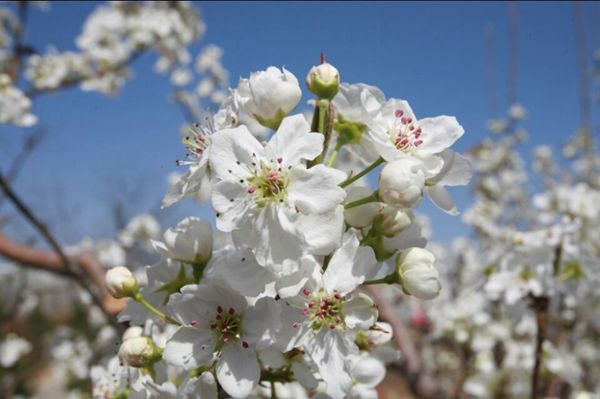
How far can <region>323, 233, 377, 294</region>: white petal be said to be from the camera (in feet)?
2.58

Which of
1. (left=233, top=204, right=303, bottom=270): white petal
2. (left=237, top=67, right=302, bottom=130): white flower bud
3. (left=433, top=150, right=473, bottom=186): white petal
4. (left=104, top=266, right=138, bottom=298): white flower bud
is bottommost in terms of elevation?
(left=104, top=266, right=138, bottom=298): white flower bud

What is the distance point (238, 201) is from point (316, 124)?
0.18 metres

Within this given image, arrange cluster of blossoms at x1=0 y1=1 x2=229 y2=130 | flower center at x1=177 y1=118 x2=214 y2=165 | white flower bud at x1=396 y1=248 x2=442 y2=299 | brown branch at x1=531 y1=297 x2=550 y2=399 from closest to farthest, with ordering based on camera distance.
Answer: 1. white flower bud at x1=396 y1=248 x2=442 y2=299
2. flower center at x1=177 y1=118 x2=214 y2=165
3. brown branch at x1=531 y1=297 x2=550 y2=399
4. cluster of blossoms at x1=0 y1=1 x2=229 y2=130

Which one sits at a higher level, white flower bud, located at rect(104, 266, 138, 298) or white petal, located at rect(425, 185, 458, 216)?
white petal, located at rect(425, 185, 458, 216)

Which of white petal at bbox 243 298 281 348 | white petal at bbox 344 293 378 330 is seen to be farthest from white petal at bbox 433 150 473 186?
white petal at bbox 243 298 281 348

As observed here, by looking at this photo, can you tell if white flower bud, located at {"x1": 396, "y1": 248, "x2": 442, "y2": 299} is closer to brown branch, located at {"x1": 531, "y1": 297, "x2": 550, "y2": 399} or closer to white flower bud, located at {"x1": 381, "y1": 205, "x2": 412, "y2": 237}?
white flower bud, located at {"x1": 381, "y1": 205, "x2": 412, "y2": 237}

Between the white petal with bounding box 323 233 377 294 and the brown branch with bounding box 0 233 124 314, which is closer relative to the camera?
the white petal with bounding box 323 233 377 294

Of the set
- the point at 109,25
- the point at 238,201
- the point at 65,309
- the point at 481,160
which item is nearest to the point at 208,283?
the point at 238,201

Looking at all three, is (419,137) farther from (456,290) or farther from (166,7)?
(456,290)

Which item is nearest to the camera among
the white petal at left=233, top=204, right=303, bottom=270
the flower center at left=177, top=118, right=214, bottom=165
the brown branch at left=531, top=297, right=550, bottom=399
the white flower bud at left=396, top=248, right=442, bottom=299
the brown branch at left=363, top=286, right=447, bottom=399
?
the white petal at left=233, top=204, right=303, bottom=270

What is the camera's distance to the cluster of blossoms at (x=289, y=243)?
75cm

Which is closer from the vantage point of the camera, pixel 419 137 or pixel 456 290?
pixel 419 137

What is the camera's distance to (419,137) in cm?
87

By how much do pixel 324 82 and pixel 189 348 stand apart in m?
0.45
